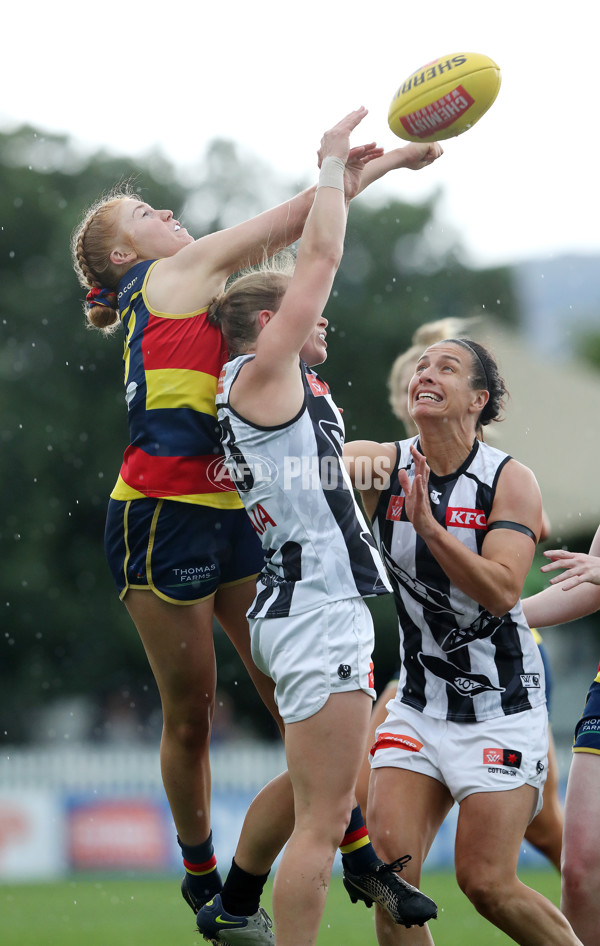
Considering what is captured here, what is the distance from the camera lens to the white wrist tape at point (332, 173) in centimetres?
382

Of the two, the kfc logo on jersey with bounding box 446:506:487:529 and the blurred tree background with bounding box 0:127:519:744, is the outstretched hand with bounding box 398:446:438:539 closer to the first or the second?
the kfc logo on jersey with bounding box 446:506:487:529

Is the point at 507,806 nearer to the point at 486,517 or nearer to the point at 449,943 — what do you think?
the point at 486,517

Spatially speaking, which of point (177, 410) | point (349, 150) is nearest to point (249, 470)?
point (177, 410)

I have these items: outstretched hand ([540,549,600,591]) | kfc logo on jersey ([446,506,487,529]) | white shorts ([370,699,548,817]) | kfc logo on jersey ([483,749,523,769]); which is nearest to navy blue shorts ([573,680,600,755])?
white shorts ([370,699,548,817])

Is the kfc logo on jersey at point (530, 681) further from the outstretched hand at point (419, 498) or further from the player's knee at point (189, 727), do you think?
the player's knee at point (189, 727)

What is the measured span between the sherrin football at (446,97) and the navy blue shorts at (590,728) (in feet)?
7.88

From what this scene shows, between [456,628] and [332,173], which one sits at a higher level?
[332,173]

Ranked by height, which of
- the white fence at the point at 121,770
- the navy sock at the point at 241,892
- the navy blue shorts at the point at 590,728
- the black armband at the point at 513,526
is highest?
the black armband at the point at 513,526

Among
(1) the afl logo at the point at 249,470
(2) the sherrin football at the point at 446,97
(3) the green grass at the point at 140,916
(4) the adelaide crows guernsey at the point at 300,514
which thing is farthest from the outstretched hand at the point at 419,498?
(3) the green grass at the point at 140,916

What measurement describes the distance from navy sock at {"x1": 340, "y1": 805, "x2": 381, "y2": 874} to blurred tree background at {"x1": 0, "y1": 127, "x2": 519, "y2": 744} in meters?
15.8

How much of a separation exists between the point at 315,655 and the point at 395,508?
962mm

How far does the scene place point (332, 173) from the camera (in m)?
3.84

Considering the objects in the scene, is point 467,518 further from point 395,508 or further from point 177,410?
point 177,410

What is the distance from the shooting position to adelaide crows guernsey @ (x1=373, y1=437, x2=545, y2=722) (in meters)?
4.19
